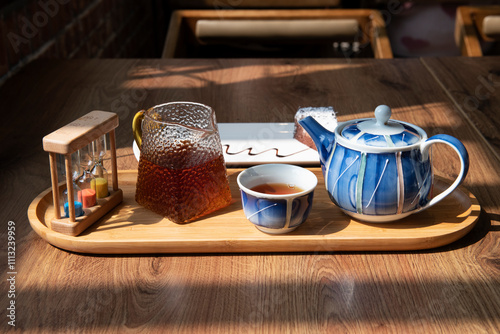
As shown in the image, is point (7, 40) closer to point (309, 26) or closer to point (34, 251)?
point (34, 251)

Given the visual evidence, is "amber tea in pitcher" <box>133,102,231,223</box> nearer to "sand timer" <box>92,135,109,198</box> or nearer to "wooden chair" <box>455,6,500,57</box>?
"sand timer" <box>92,135,109,198</box>

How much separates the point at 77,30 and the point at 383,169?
1618 mm

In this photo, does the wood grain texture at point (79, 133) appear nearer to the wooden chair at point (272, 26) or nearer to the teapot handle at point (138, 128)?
the teapot handle at point (138, 128)

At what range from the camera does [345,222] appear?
734 mm

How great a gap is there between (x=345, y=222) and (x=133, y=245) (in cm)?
27

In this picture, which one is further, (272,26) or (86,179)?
(272,26)

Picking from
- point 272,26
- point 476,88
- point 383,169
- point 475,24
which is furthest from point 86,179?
point 475,24

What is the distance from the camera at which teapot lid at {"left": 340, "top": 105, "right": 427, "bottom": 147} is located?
2.27 feet

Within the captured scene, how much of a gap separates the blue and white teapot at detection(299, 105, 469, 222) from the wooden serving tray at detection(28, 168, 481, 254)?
3 cm

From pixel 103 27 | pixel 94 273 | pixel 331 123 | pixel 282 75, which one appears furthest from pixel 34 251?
pixel 103 27

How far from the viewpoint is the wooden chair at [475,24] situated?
1.80 m

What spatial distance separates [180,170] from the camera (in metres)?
0.73

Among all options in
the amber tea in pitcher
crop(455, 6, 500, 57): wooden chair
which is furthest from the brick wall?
crop(455, 6, 500, 57): wooden chair

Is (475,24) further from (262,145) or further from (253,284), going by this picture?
(253,284)
